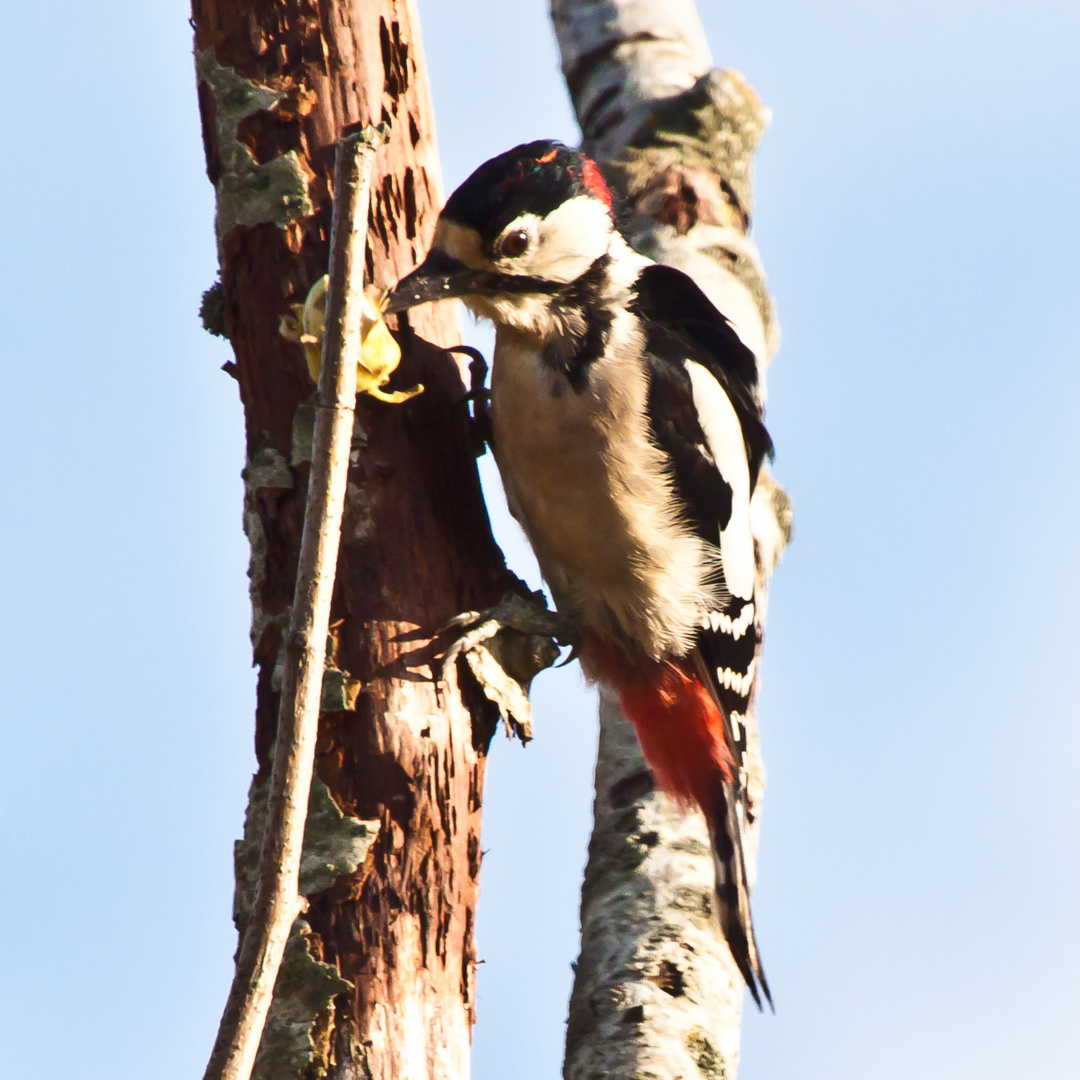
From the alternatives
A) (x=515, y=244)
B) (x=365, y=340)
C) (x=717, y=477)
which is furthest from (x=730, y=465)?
(x=365, y=340)

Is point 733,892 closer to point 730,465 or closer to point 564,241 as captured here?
point 730,465

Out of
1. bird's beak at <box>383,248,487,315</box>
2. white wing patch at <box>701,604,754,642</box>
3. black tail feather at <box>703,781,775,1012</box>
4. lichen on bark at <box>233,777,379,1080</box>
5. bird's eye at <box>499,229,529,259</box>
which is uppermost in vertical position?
bird's eye at <box>499,229,529,259</box>

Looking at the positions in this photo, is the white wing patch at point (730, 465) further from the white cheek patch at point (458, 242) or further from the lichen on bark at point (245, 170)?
the lichen on bark at point (245, 170)

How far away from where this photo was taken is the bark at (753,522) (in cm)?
252

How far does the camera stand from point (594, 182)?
2.95m

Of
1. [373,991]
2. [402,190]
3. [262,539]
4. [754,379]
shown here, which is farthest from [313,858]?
[754,379]

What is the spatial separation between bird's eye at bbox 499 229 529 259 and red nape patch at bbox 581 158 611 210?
0.29m

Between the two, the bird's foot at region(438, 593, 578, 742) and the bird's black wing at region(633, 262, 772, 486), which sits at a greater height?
the bird's black wing at region(633, 262, 772, 486)

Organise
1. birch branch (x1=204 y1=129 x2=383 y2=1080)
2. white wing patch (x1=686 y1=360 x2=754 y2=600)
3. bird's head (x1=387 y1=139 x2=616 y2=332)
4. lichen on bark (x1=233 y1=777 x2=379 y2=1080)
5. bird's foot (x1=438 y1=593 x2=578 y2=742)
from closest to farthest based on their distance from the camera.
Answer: birch branch (x1=204 y1=129 x2=383 y2=1080), lichen on bark (x1=233 y1=777 x2=379 y2=1080), bird's foot (x1=438 y1=593 x2=578 y2=742), bird's head (x1=387 y1=139 x2=616 y2=332), white wing patch (x1=686 y1=360 x2=754 y2=600)

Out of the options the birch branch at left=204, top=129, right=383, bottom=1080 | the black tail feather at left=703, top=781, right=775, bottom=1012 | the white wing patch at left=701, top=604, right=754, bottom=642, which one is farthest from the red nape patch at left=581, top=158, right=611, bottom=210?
the birch branch at left=204, top=129, right=383, bottom=1080

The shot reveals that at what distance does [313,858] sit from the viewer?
74.2 inches

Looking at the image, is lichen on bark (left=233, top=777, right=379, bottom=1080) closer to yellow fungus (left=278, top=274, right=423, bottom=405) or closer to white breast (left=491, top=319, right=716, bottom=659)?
yellow fungus (left=278, top=274, right=423, bottom=405)

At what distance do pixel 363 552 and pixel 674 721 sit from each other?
104cm

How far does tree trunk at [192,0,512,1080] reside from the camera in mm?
1856
